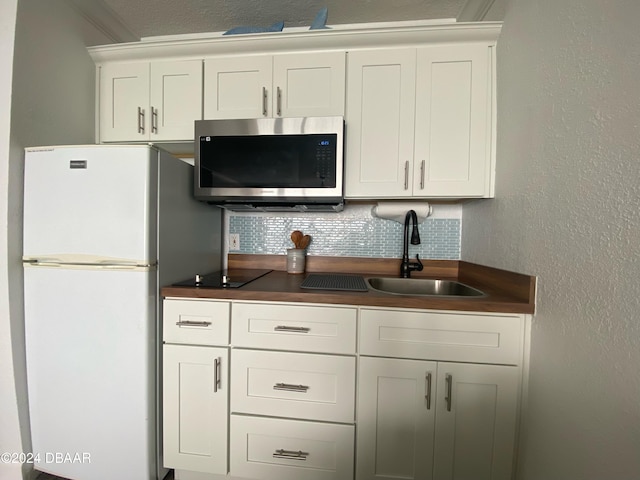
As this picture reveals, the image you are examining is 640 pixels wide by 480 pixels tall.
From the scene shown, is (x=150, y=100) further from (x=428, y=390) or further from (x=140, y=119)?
(x=428, y=390)

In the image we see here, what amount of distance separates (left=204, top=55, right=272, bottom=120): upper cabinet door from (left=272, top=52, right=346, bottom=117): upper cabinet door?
62mm

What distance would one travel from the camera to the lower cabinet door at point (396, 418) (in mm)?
1027

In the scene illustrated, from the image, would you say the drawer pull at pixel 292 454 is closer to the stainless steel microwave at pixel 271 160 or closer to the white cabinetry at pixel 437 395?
the white cabinetry at pixel 437 395

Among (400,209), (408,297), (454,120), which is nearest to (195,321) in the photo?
(408,297)

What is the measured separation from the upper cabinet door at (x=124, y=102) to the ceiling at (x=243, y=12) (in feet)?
1.12

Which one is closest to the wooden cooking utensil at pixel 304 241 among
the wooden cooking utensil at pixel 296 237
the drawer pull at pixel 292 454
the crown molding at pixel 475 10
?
the wooden cooking utensil at pixel 296 237

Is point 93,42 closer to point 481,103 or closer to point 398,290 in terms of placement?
point 481,103

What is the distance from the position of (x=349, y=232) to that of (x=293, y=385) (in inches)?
38.2

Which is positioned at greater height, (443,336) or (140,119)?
(140,119)

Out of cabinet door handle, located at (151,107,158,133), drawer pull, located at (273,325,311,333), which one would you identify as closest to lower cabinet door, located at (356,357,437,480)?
drawer pull, located at (273,325,311,333)

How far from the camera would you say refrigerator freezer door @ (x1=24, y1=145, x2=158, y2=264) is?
1057 millimetres

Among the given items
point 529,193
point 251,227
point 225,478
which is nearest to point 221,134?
point 251,227

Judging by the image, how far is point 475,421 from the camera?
101cm

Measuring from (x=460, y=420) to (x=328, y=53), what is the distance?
1.82 metres
